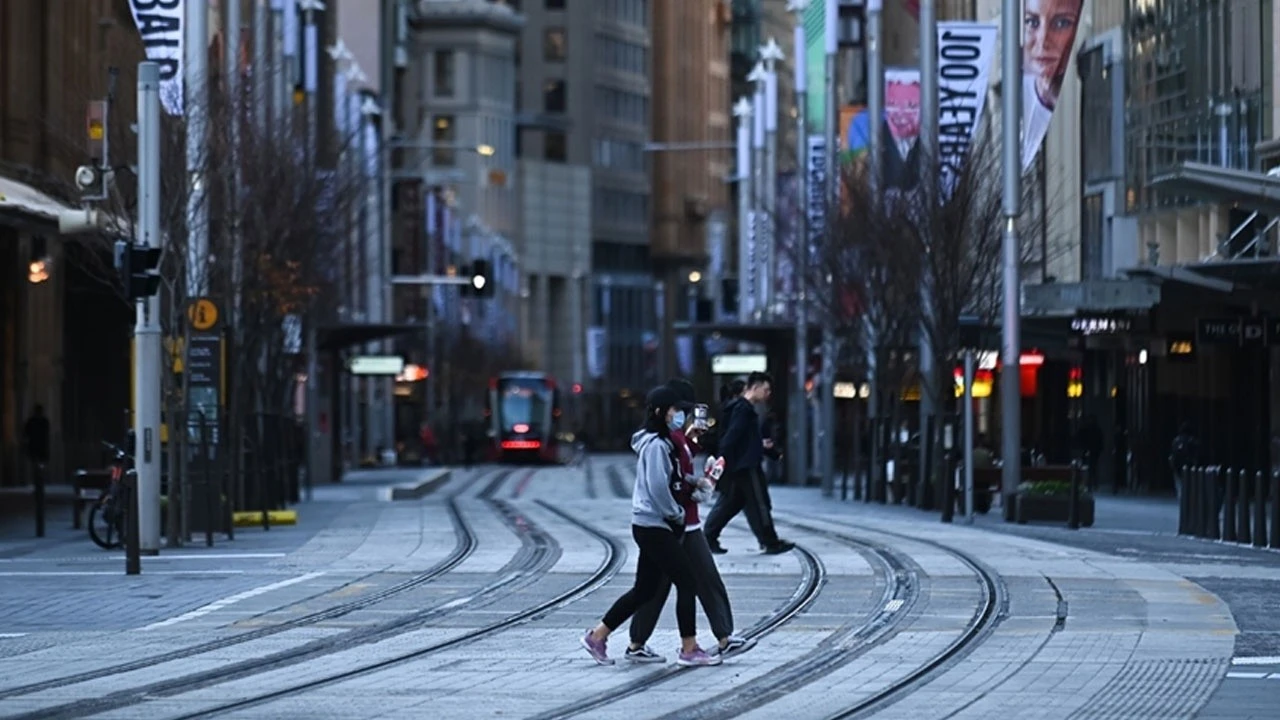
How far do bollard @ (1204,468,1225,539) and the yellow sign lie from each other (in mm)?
12286

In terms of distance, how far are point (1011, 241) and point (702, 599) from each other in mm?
24459

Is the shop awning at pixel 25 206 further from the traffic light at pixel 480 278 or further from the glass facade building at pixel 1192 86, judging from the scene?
the traffic light at pixel 480 278

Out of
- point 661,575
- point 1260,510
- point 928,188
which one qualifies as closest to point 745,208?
point 928,188

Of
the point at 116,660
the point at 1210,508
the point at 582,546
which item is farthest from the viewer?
the point at 1210,508

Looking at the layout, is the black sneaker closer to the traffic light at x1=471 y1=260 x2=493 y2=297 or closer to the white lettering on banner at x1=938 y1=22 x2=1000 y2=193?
the white lettering on banner at x1=938 y1=22 x2=1000 y2=193

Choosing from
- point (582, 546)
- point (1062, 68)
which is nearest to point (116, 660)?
point (582, 546)

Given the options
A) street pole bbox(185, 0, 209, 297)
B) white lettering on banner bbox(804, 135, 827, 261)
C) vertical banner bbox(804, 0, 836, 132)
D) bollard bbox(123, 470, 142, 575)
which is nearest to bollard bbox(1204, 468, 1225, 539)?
street pole bbox(185, 0, 209, 297)

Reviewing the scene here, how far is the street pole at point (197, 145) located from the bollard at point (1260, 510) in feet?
45.7

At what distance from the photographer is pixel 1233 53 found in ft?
173

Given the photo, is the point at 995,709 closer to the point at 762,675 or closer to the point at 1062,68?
the point at 762,675

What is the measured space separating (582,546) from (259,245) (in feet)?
49.2

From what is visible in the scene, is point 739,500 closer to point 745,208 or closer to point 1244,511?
point 1244,511

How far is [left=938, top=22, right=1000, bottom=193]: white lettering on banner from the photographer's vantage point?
4678 centimetres

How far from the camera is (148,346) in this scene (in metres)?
31.6
